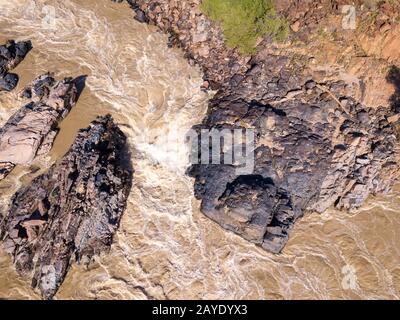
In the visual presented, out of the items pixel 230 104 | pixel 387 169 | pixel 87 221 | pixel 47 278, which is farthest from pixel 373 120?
pixel 47 278

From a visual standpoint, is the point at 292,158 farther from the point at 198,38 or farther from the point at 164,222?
the point at 198,38

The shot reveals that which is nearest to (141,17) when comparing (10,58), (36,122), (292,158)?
(10,58)

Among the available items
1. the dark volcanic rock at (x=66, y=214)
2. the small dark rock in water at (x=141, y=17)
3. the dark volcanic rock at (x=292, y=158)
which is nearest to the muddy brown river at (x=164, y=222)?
the dark volcanic rock at (x=66, y=214)

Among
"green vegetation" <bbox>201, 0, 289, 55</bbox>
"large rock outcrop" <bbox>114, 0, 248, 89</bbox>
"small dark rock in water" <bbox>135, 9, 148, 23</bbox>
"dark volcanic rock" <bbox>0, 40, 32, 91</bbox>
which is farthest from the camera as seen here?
"small dark rock in water" <bbox>135, 9, 148, 23</bbox>

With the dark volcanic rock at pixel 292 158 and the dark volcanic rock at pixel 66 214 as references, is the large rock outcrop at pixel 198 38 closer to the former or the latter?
the dark volcanic rock at pixel 292 158

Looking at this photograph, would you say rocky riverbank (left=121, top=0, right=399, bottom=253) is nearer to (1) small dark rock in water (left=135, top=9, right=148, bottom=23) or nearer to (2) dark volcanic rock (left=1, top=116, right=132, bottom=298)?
(2) dark volcanic rock (left=1, top=116, right=132, bottom=298)

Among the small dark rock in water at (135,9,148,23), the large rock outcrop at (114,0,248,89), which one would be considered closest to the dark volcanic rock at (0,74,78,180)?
the small dark rock in water at (135,9,148,23)
